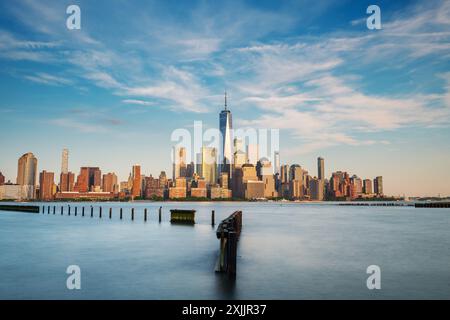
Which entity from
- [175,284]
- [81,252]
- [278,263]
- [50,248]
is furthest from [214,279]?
[50,248]

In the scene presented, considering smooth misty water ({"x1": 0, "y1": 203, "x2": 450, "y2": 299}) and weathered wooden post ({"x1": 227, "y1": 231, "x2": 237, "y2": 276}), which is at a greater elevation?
weathered wooden post ({"x1": 227, "y1": 231, "x2": 237, "y2": 276})

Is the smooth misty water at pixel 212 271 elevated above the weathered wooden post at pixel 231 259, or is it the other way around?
the weathered wooden post at pixel 231 259

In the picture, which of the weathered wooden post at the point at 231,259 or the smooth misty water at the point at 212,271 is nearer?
the smooth misty water at the point at 212,271

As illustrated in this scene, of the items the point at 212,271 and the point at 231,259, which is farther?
the point at 212,271

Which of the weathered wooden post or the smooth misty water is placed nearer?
the smooth misty water

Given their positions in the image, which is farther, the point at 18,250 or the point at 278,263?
the point at 18,250

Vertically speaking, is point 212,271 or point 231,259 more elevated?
point 231,259
